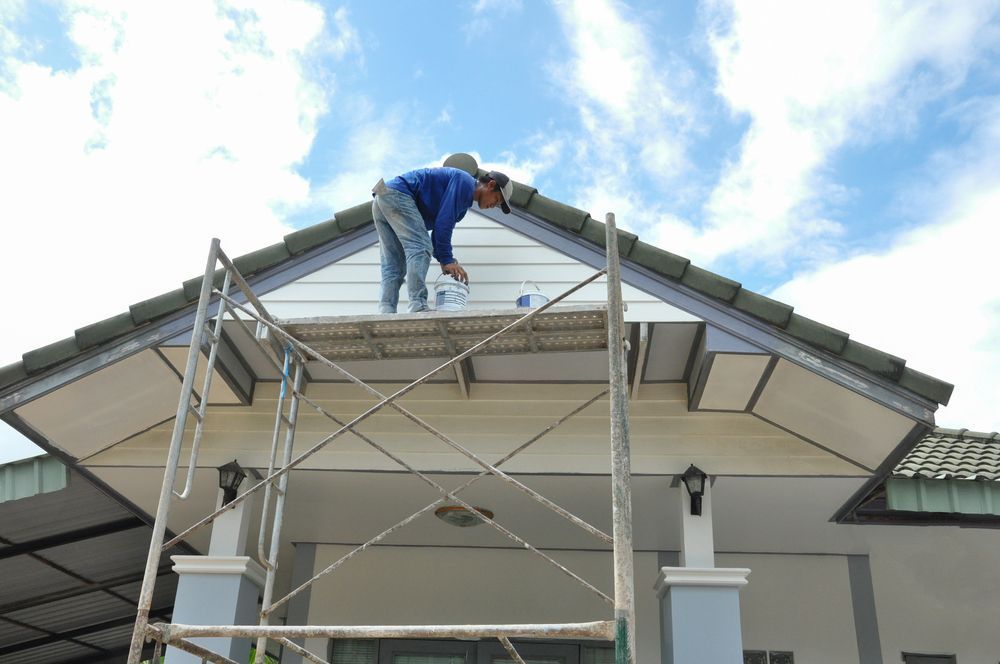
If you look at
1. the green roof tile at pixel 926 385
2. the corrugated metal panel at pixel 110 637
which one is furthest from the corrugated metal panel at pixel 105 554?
the green roof tile at pixel 926 385

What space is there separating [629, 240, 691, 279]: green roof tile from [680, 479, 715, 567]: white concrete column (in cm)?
157

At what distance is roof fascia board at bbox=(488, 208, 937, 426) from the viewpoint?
5715 millimetres

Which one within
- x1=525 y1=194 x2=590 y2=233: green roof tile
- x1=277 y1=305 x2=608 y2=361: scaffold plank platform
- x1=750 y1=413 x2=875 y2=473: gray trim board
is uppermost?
x1=525 y1=194 x2=590 y2=233: green roof tile

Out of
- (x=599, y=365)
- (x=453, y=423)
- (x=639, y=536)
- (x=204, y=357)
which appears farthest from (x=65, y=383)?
(x=639, y=536)

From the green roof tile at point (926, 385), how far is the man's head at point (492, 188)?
272 cm

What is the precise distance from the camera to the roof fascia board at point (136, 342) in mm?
5992

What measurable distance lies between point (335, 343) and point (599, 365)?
2.07 meters

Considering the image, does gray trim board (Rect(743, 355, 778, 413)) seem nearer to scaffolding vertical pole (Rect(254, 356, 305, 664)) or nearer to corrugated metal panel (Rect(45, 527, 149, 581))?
scaffolding vertical pole (Rect(254, 356, 305, 664))

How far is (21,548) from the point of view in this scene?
26.6ft

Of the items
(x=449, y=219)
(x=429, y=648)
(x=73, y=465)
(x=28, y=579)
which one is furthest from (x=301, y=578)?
(x=449, y=219)

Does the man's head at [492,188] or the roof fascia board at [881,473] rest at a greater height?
the man's head at [492,188]

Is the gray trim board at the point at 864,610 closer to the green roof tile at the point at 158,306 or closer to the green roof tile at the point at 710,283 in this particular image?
the green roof tile at the point at 710,283

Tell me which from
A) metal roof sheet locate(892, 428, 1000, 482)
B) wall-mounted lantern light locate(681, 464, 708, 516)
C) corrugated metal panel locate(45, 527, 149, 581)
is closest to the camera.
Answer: wall-mounted lantern light locate(681, 464, 708, 516)

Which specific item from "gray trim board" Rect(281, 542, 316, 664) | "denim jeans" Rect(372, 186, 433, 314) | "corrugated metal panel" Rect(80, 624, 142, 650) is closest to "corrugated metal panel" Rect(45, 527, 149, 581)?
"gray trim board" Rect(281, 542, 316, 664)
